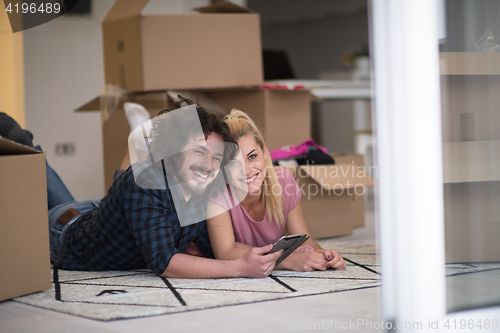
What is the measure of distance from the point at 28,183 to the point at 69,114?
78.0 inches

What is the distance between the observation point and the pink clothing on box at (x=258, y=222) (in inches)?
58.4

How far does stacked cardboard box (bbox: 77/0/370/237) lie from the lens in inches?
82.7

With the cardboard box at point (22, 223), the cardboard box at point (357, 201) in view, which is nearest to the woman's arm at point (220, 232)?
the cardboard box at point (22, 223)

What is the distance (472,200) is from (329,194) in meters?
1.15

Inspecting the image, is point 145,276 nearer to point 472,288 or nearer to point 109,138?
point 472,288

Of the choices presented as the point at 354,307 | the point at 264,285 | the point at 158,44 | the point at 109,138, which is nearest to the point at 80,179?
the point at 109,138

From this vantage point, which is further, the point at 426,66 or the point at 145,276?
the point at 145,276

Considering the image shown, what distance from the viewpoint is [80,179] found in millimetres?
3127

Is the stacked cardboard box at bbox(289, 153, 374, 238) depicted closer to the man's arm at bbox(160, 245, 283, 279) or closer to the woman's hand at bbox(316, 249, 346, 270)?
the woman's hand at bbox(316, 249, 346, 270)

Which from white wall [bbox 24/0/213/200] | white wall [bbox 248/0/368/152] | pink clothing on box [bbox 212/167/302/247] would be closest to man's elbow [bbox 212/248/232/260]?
pink clothing on box [bbox 212/167/302/247]

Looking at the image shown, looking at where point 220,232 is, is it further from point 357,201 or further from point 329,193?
point 357,201

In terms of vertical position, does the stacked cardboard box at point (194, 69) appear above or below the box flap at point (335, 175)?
above

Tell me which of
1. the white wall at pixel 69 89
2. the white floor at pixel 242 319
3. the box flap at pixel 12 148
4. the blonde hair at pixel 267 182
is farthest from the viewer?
the white wall at pixel 69 89

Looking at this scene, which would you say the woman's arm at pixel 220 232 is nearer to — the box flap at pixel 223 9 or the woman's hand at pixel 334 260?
the woman's hand at pixel 334 260
